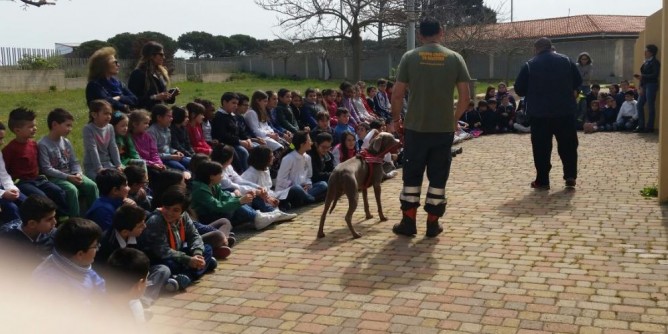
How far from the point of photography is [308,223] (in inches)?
334

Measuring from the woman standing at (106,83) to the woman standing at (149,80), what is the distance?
0.44 meters

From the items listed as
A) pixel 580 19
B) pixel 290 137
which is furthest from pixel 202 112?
pixel 580 19

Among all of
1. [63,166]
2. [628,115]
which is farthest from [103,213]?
[628,115]

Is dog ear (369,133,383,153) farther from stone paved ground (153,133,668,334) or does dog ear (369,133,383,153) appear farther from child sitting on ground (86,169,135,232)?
child sitting on ground (86,169,135,232)

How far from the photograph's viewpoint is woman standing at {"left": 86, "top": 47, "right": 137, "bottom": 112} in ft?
28.3

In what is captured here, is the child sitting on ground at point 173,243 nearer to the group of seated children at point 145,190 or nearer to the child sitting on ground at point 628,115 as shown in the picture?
the group of seated children at point 145,190

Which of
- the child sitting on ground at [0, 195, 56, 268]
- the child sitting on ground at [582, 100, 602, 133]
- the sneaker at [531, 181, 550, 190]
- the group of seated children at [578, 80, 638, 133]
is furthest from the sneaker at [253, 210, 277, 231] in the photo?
the child sitting on ground at [582, 100, 602, 133]

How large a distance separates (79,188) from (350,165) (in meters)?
2.78

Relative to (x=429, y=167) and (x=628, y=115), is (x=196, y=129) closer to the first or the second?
(x=429, y=167)

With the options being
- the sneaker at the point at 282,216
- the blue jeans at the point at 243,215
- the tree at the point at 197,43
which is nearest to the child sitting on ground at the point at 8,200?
the blue jeans at the point at 243,215

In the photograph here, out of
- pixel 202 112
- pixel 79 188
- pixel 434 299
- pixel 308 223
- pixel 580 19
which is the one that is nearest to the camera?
pixel 434 299

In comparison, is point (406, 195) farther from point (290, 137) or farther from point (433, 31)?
point (290, 137)

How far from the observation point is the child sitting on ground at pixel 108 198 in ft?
20.4

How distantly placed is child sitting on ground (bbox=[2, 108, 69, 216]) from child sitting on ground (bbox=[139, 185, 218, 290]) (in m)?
1.34
